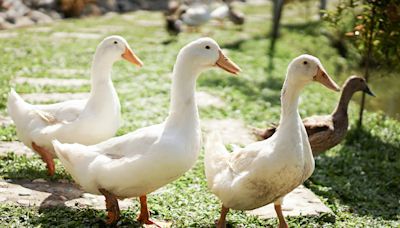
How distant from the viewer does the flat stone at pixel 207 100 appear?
9.52 m

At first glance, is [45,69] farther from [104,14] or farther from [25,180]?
[104,14]

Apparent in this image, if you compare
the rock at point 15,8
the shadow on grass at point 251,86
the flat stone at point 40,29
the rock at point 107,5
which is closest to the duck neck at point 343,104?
the shadow on grass at point 251,86

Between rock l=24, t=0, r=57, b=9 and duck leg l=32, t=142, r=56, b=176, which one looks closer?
duck leg l=32, t=142, r=56, b=176

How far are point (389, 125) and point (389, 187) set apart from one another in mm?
2383

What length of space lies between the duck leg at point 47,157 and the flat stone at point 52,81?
3.62 meters

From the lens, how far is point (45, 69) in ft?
35.2

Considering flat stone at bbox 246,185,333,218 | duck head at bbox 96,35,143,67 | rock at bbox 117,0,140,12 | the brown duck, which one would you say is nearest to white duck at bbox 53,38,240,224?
flat stone at bbox 246,185,333,218

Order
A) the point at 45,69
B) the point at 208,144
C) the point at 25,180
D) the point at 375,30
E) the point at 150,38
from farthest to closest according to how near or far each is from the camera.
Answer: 1. the point at 150,38
2. the point at 45,69
3. the point at 375,30
4. the point at 25,180
5. the point at 208,144

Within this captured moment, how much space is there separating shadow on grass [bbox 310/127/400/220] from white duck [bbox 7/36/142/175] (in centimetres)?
242

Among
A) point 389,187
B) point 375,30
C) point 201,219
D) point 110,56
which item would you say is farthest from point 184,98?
point 375,30

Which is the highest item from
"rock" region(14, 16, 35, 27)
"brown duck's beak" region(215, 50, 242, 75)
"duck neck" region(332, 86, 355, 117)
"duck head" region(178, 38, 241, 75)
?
"duck head" region(178, 38, 241, 75)

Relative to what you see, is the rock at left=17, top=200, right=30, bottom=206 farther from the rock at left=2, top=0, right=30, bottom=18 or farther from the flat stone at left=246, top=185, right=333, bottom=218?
the rock at left=2, top=0, right=30, bottom=18

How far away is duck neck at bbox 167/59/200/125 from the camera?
4957mm

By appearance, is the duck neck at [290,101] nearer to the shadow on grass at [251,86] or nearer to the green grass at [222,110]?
the green grass at [222,110]
